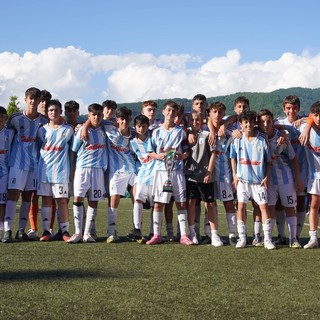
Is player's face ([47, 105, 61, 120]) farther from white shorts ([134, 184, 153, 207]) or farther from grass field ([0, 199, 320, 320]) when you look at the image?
grass field ([0, 199, 320, 320])

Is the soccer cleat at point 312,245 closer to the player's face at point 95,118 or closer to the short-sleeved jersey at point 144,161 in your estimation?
the short-sleeved jersey at point 144,161

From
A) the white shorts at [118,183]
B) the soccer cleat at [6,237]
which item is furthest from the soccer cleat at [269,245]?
the soccer cleat at [6,237]

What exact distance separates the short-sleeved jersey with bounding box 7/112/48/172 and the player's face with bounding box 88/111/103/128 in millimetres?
708

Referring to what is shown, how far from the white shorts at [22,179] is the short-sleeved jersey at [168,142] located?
154 centimetres

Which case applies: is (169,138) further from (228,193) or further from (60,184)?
(60,184)

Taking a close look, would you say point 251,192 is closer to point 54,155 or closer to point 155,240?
point 155,240

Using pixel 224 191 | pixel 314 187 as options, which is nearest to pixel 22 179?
pixel 224 191

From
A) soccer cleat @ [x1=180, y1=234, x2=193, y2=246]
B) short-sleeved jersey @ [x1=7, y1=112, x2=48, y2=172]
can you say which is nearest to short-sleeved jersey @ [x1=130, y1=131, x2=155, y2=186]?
soccer cleat @ [x1=180, y1=234, x2=193, y2=246]

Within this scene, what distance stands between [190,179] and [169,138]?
592mm

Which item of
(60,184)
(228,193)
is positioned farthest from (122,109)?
(228,193)

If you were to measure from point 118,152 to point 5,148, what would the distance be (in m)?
1.41

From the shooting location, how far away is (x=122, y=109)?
24.0ft

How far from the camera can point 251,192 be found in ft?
22.3

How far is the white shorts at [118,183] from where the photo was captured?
7277 mm
